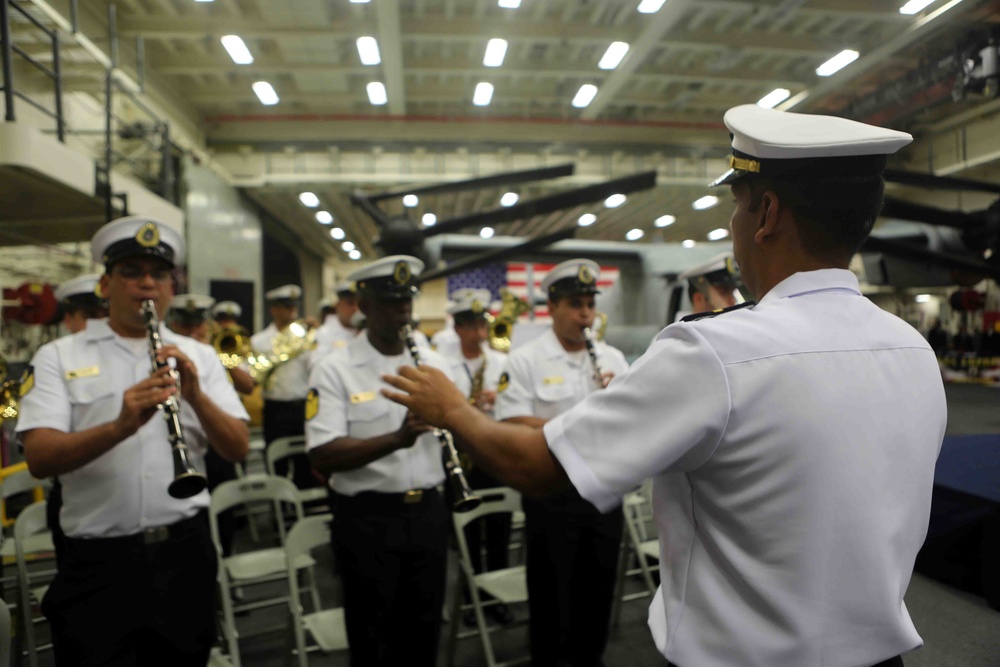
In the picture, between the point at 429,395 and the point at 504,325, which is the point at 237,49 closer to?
the point at 504,325

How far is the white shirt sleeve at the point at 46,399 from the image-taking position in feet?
6.61

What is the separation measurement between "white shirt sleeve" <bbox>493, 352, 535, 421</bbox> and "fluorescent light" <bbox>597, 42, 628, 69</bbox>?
575 centimetres

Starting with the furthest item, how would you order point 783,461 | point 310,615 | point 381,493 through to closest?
point 310,615 < point 381,493 < point 783,461

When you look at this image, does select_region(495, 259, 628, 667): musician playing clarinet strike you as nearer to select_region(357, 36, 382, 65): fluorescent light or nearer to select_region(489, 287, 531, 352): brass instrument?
select_region(489, 287, 531, 352): brass instrument

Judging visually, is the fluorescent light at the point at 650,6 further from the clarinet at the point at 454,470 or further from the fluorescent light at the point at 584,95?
the clarinet at the point at 454,470

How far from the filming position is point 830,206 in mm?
959

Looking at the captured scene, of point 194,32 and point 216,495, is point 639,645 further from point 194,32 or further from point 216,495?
point 194,32

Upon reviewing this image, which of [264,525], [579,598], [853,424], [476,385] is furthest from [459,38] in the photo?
[853,424]

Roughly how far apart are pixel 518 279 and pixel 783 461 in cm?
1319

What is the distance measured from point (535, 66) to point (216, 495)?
7.03 m

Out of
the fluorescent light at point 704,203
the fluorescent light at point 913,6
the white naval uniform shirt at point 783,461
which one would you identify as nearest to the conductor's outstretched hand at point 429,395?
the white naval uniform shirt at point 783,461

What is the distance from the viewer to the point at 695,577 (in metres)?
0.99

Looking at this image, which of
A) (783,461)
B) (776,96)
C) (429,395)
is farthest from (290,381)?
(776,96)

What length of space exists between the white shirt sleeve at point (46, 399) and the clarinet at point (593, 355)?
231 cm
